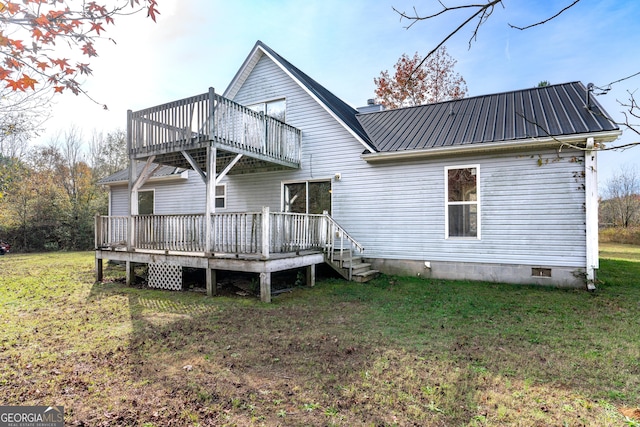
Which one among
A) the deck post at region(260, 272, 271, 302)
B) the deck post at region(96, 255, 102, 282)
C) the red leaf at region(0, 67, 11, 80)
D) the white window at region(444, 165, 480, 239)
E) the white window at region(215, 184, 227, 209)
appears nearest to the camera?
the red leaf at region(0, 67, 11, 80)

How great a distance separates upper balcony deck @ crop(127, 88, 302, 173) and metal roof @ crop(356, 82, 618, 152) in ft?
10.5

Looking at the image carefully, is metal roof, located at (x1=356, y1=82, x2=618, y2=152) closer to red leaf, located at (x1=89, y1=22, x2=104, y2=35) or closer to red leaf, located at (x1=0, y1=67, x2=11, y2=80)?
red leaf, located at (x1=89, y1=22, x2=104, y2=35)

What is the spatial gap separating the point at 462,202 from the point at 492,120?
243cm

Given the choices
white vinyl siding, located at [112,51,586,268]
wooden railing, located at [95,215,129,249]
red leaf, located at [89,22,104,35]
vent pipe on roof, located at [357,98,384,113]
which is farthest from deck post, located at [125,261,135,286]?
vent pipe on roof, located at [357,98,384,113]

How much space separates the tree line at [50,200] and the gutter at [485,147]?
54.2 feet

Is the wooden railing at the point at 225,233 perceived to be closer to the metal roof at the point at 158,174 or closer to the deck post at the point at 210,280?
Result: the deck post at the point at 210,280

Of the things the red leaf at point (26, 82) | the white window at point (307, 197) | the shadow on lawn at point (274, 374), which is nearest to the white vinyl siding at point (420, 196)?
the white window at point (307, 197)

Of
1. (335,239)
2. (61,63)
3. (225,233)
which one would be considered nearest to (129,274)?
(225,233)

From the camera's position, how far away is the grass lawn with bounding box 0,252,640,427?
2.85 meters

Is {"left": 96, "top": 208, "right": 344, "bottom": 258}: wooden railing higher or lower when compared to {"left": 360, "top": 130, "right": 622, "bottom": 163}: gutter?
lower

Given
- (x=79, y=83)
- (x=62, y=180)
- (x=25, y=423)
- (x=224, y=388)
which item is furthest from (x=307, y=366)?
(x=62, y=180)

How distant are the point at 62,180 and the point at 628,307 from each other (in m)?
29.3

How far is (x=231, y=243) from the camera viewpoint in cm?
753

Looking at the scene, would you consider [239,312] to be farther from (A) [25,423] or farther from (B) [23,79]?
(B) [23,79]
